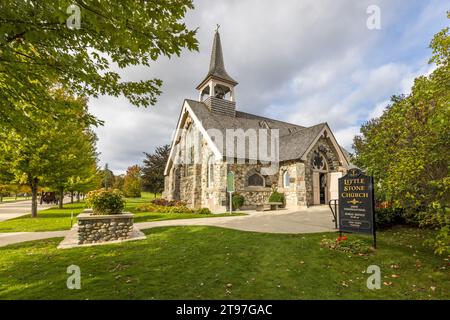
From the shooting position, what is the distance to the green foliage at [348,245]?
21.8 feet

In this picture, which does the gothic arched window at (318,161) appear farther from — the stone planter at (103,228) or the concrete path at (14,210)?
the concrete path at (14,210)

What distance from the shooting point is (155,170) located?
39219mm

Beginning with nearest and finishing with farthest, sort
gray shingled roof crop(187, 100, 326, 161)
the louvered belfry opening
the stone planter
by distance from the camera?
the stone planter → gray shingled roof crop(187, 100, 326, 161) → the louvered belfry opening

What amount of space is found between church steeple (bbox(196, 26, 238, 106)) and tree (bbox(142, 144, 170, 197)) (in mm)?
17121

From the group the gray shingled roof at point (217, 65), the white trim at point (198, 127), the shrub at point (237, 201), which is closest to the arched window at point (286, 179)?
the shrub at point (237, 201)

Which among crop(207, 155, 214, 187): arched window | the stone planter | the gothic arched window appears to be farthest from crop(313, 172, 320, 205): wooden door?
the stone planter

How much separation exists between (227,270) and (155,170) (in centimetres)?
3571

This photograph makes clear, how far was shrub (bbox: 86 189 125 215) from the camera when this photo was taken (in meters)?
9.45

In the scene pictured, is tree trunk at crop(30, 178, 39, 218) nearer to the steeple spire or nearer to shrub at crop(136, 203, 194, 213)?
shrub at crop(136, 203, 194, 213)

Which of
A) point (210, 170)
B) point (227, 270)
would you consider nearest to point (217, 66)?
point (210, 170)

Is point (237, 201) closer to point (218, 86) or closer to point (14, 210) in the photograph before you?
point (218, 86)

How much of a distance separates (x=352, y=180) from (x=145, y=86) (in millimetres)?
7073
